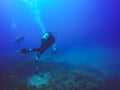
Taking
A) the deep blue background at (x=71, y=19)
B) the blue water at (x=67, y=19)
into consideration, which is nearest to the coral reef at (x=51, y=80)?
the blue water at (x=67, y=19)

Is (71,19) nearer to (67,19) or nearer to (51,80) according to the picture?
(67,19)

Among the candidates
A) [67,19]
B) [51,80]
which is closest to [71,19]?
[67,19]

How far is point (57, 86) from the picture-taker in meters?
6.82

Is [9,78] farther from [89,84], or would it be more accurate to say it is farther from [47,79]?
[89,84]

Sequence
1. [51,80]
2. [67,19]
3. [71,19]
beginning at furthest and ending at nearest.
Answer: [67,19] → [71,19] → [51,80]

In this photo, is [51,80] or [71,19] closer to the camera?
[51,80]

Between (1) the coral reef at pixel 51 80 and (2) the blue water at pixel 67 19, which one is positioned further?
(2) the blue water at pixel 67 19

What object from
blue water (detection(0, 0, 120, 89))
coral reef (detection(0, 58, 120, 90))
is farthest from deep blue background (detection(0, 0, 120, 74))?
coral reef (detection(0, 58, 120, 90))

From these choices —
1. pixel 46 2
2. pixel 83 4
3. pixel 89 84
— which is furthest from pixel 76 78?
pixel 83 4

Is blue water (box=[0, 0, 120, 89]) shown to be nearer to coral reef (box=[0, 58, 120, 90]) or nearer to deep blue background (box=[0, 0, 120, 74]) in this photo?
deep blue background (box=[0, 0, 120, 74])

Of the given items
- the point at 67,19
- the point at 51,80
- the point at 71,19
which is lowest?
the point at 51,80

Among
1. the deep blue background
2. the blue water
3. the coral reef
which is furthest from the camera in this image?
the deep blue background

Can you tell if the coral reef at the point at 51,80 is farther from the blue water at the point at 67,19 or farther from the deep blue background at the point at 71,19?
the deep blue background at the point at 71,19

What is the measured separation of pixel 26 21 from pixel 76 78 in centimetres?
3481
